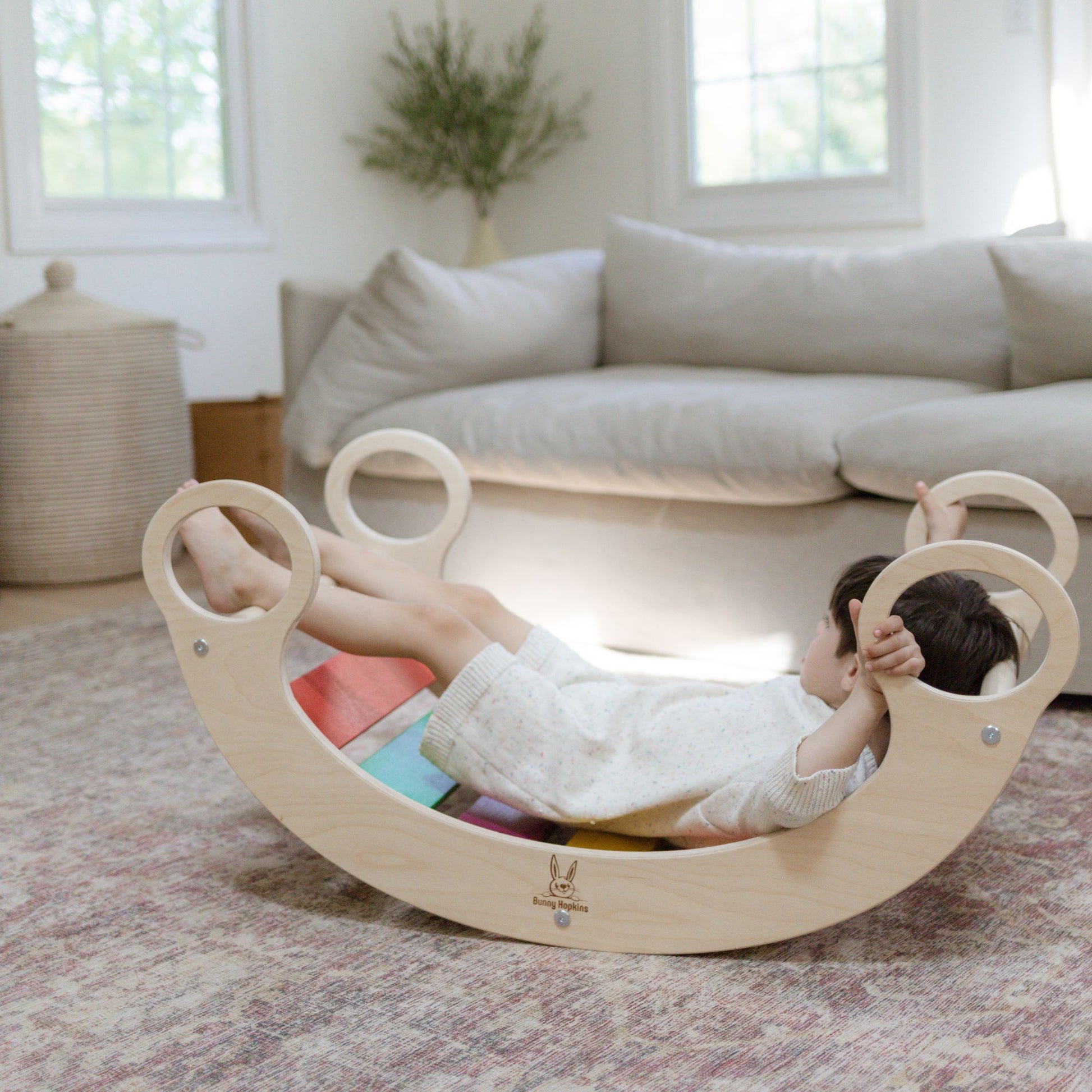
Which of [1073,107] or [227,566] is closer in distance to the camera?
[227,566]

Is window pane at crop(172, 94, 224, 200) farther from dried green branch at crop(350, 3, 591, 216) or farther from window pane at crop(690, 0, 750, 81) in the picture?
window pane at crop(690, 0, 750, 81)

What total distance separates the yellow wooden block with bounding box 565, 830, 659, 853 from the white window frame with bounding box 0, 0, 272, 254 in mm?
2732

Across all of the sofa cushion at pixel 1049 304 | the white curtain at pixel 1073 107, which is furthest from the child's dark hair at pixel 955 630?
the white curtain at pixel 1073 107

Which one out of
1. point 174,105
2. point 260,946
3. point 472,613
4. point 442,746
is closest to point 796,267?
point 472,613

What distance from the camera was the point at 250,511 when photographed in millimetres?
1146

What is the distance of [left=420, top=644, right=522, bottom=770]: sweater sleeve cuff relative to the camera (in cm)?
126

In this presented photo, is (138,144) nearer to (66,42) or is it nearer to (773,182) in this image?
(66,42)

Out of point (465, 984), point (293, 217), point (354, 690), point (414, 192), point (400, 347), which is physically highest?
point (414, 192)

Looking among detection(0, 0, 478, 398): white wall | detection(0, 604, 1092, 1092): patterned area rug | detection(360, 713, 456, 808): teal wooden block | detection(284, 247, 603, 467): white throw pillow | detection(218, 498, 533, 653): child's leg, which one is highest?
detection(0, 0, 478, 398): white wall

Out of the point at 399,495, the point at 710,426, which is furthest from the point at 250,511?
the point at 399,495

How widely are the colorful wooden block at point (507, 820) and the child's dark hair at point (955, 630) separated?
1.42 ft

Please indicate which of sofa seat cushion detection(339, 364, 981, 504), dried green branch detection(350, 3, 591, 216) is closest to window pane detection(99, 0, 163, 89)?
dried green branch detection(350, 3, 591, 216)

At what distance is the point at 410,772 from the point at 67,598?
1653 millimetres

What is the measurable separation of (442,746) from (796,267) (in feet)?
5.46
